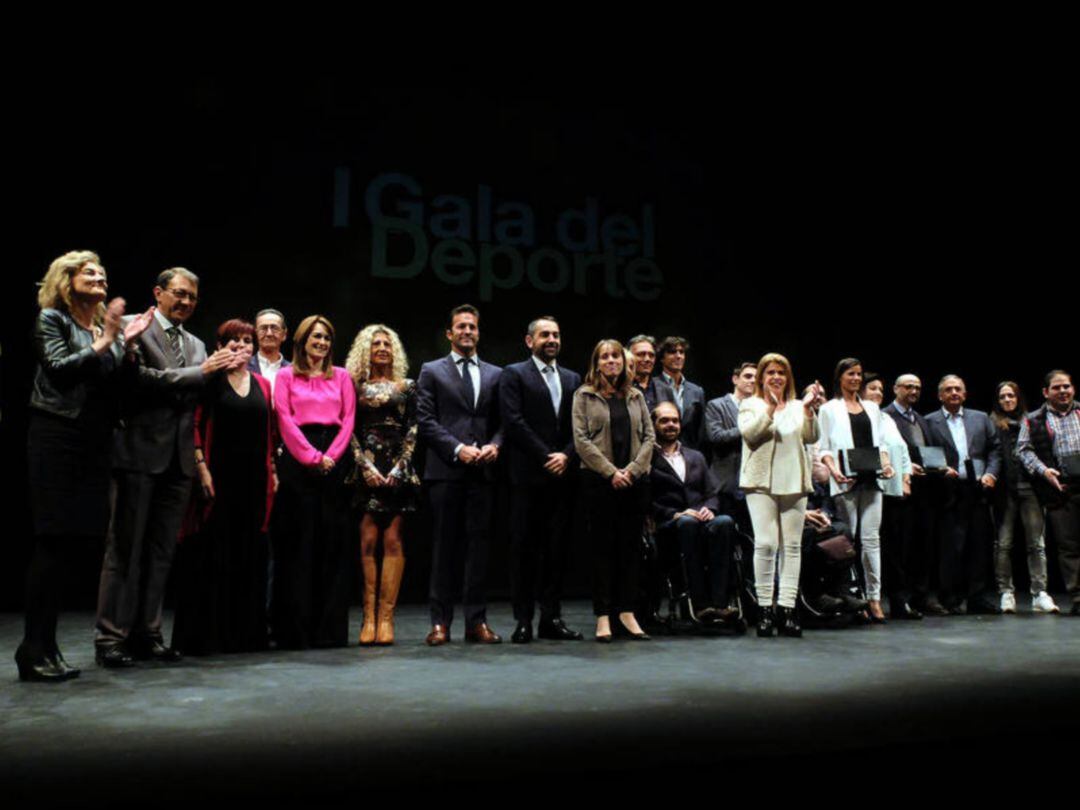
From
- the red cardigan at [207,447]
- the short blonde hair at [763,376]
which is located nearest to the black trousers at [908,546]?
the short blonde hair at [763,376]

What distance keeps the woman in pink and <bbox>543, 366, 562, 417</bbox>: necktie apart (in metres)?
0.98

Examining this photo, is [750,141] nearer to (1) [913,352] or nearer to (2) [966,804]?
(1) [913,352]

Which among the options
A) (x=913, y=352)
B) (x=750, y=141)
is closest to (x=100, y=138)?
(x=750, y=141)

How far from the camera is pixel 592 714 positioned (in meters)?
2.77

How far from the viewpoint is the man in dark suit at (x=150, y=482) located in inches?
146

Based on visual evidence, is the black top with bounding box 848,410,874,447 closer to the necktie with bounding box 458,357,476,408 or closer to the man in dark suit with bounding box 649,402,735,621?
the man in dark suit with bounding box 649,402,735,621

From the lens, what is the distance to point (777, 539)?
4.78m

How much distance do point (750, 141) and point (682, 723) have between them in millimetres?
5893

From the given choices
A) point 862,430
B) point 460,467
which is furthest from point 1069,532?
point 460,467

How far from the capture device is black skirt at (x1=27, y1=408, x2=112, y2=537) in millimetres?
3236

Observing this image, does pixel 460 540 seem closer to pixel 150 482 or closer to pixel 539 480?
pixel 539 480

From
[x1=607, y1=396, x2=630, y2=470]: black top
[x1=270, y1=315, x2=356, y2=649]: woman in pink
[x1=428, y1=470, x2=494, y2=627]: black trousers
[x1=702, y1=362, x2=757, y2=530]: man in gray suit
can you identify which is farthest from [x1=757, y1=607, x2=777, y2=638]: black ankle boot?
[x1=270, y1=315, x2=356, y2=649]: woman in pink

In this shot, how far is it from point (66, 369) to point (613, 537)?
252 centimetres

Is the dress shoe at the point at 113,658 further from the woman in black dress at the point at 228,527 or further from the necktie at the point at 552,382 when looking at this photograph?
the necktie at the point at 552,382
